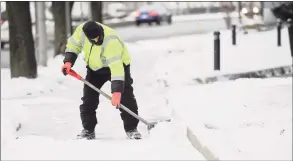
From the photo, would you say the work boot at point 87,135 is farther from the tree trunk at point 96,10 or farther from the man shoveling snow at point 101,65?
the tree trunk at point 96,10

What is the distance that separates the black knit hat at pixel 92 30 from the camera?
6129mm

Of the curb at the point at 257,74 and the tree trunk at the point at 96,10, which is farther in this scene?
the tree trunk at the point at 96,10

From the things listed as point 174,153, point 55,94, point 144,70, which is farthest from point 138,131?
point 144,70

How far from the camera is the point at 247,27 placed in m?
29.0

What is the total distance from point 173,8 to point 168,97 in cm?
5630

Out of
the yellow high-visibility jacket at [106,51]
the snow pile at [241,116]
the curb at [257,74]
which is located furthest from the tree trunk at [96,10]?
the yellow high-visibility jacket at [106,51]

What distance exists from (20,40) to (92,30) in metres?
6.22

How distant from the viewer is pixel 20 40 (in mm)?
12070

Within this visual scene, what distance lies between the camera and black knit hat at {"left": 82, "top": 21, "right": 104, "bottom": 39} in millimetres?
6129

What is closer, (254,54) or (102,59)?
(102,59)

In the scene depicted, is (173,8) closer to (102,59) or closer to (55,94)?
(55,94)

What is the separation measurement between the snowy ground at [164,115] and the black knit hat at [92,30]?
103cm

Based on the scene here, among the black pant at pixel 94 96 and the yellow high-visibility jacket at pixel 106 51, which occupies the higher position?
the yellow high-visibility jacket at pixel 106 51

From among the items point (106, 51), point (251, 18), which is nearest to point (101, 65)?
point (106, 51)
